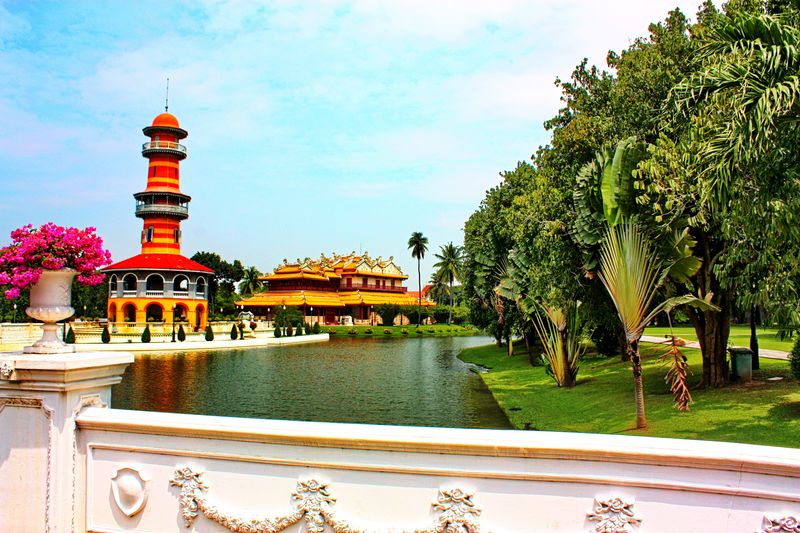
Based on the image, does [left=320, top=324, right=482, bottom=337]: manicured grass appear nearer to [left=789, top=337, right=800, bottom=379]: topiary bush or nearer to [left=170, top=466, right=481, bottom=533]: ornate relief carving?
[left=789, top=337, right=800, bottom=379]: topiary bush

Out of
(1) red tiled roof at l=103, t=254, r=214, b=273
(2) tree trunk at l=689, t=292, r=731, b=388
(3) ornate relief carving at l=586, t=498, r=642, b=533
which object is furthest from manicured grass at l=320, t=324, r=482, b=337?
(3) ornate relief carving at l=586, t=498, r=642, b=533

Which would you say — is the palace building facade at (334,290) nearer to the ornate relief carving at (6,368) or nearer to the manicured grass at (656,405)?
the manicured grass at (656,405)

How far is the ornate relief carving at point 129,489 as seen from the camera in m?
3.69

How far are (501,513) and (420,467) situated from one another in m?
0.48

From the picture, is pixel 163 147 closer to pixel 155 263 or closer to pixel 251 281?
pixel 155 263

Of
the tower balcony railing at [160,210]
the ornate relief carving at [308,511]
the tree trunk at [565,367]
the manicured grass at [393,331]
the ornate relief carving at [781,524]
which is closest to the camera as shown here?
the ornate relief carving at [781,524]

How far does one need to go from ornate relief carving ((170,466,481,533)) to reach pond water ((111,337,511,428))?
457 inches

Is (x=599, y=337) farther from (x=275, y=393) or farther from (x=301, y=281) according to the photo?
(x=301, y=281)

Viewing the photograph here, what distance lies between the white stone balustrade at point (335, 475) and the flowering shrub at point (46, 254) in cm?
72

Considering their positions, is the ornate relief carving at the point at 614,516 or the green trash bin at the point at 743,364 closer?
the ornate relief carving at the point at 614,516

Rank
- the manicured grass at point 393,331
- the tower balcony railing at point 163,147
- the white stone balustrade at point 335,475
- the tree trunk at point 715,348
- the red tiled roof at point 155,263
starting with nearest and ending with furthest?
1. the white stone balustrade at point 335,475
2. the tree trunk at point 715,348
3. the red tiled roof at point 155,263
4. the tower balcony railing at point 163,147
5. the manicured grass at point 393,331

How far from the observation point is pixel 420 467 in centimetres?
321

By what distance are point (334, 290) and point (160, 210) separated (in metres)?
28.3

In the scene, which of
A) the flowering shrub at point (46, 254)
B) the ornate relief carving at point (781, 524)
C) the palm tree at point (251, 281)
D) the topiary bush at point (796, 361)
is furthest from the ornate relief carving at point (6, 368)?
the palm tree at point (251, 281)
